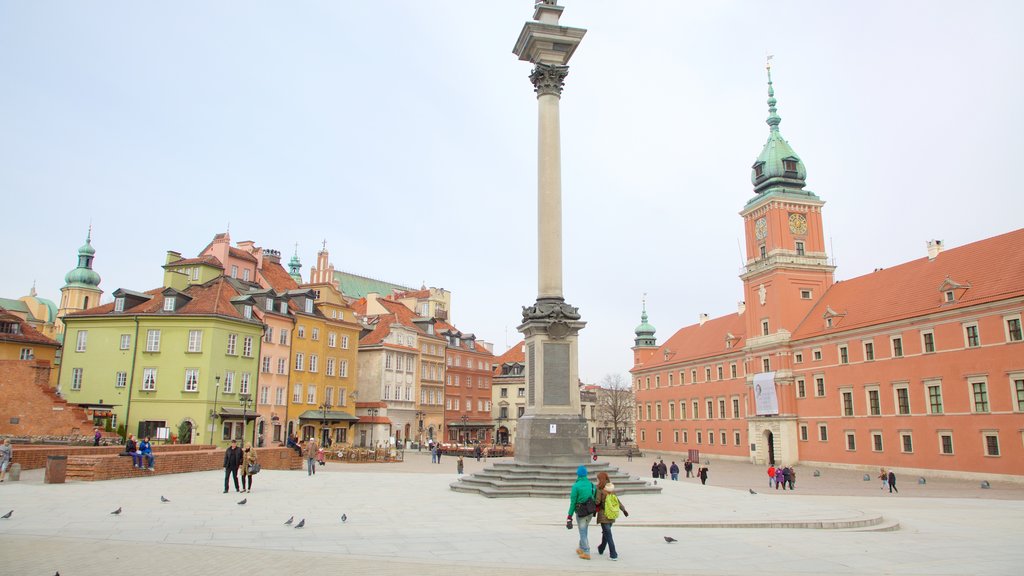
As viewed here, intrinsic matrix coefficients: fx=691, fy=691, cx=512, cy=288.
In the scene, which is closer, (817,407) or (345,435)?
(817,407)

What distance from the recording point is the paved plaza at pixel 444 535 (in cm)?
1070

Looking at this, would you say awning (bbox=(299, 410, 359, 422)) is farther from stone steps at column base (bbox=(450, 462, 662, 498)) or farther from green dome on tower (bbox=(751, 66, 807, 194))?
green dome on tower (bbox=(751, 66, 807, 194))

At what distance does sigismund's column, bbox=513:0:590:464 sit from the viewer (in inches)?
872

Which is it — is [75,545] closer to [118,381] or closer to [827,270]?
[118,381]

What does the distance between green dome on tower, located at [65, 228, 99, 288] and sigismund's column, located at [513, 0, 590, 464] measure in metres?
97.3

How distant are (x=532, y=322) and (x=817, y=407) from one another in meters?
43.2

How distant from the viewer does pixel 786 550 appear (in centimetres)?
1255

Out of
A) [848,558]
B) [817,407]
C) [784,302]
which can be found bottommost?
[848,558]

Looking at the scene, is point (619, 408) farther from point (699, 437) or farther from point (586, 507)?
point (586, 507)

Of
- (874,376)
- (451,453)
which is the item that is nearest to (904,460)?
(874,376)

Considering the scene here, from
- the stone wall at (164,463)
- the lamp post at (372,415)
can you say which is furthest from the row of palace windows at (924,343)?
the stone wall at (164,463)

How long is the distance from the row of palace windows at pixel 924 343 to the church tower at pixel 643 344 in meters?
36.1

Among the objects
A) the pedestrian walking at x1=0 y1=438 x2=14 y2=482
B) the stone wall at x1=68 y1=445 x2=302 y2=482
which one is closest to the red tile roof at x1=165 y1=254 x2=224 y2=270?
the stone wall at x1=68 y1=445 x2=302 y2=482

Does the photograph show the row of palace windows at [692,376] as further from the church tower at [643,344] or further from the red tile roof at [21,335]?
the red tile roof at [21,335]
